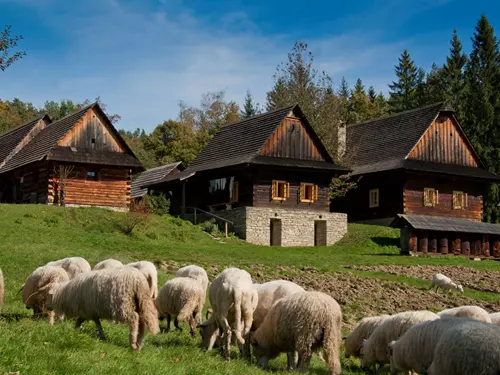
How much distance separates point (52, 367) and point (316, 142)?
37.1 meters

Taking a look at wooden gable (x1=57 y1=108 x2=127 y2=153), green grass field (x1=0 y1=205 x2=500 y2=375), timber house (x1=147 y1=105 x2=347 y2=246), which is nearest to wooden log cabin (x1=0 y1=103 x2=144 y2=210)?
wooden gable (x1=57 y1=108 x2=127 y2=153)

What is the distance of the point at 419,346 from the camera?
1193 cm

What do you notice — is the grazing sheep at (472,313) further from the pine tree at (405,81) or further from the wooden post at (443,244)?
the pine tree at (405,81)

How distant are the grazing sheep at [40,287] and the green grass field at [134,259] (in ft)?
0.96

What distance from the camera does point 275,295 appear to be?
592 inches

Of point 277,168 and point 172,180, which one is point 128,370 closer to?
point 277,168

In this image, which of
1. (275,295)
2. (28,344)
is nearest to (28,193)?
(275,295)

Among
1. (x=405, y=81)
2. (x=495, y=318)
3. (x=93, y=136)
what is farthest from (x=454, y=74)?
(x=495, y=318)

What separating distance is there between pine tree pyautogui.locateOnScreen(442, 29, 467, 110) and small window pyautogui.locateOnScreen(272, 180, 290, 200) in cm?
2755

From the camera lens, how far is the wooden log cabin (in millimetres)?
42781

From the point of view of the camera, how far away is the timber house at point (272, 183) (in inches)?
1671

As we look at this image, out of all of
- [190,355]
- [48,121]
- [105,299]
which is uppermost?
[48,121]

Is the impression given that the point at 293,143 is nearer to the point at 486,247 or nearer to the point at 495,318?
the point at 486,247

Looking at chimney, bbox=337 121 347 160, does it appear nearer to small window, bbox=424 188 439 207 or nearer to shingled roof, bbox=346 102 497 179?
shingled roof, bbox=346 102 497 179
